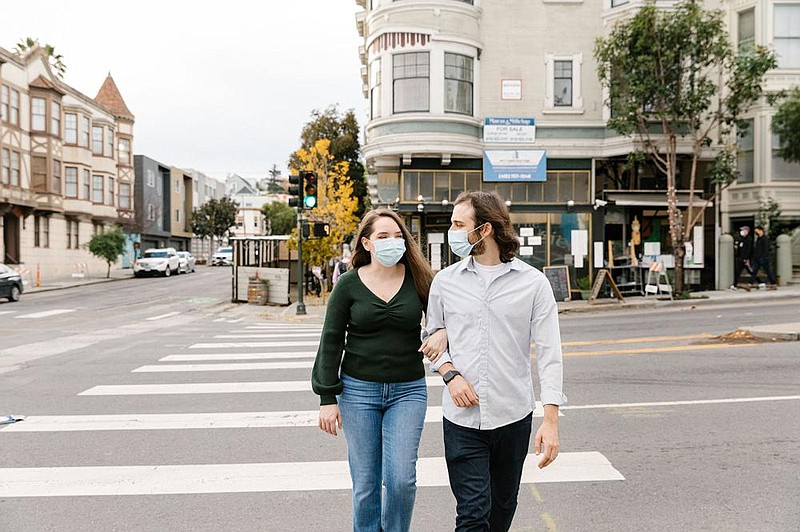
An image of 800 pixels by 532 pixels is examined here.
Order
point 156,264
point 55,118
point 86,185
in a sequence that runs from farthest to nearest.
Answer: point 156,264, point 86,185, point 55,118

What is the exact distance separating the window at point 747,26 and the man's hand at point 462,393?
24530 mm

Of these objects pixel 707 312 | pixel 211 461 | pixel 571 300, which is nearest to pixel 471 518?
pixel 211 461

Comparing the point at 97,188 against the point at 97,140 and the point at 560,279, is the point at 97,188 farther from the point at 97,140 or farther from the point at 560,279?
the point at 560,279

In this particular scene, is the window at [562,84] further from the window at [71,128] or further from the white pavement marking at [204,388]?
the window at [71,128]

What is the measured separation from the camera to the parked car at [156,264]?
44.9 m

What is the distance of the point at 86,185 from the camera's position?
4478 cm

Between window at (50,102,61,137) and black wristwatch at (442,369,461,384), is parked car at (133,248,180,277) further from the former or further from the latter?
black wristwatch at (442,369,461,384)

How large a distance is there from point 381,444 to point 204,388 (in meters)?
5.66

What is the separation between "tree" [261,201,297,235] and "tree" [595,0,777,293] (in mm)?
72828

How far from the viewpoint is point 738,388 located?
820 cm

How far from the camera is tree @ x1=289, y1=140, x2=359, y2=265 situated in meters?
25.1

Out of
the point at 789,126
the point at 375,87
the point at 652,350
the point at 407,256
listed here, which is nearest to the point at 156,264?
the point at 375,87

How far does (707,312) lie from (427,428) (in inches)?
487

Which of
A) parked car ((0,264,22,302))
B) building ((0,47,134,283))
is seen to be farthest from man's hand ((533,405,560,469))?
building ((0,47,134,283))
